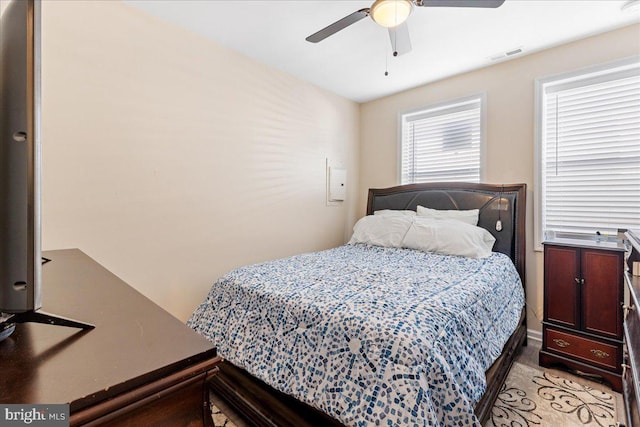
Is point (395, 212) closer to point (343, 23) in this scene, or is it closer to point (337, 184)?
point (337, 184)

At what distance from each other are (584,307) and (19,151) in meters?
3.09

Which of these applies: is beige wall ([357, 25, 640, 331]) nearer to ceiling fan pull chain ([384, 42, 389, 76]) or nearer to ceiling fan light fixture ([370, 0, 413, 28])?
ceiling fan pull chain ([384, 42, 389, 76])

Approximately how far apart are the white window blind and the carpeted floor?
1.26 metres

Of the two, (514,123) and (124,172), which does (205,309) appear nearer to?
(124,172)

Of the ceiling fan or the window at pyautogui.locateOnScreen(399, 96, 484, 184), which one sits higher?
the ceiling fan

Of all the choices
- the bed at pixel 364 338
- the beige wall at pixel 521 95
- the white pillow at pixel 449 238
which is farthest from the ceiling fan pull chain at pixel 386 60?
the bed at pixel 364 338

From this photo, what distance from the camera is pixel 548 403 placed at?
6.22 ft

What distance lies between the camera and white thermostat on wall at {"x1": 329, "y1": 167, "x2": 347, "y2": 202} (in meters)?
3.86

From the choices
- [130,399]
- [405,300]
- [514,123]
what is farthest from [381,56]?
[130,399]

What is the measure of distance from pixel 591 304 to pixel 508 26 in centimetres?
221

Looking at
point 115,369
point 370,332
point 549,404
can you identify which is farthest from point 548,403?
point 115,369

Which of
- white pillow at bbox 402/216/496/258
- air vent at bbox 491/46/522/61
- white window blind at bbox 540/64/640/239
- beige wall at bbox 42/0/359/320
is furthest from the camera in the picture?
air vent at bbox 491/46/522/61

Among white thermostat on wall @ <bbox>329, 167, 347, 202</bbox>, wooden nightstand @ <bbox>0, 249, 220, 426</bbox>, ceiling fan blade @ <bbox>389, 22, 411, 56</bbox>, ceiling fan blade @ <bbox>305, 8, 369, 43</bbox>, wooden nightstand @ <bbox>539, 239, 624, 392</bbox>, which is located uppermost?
ceiling fan blade @ <bbox>389, 22, 411, 56</bbox>

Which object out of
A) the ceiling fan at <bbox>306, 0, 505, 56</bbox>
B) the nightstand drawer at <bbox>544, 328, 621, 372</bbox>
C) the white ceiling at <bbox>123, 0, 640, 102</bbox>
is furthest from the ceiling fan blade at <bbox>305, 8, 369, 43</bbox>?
the nightstand drawer at <bbox>544, 328, 621, 372</bbox>
